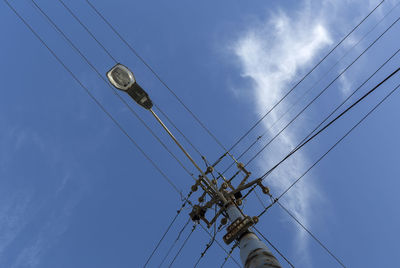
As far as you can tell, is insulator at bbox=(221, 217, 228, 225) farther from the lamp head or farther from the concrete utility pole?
the lamp head

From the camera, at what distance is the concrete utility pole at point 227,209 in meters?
5.21

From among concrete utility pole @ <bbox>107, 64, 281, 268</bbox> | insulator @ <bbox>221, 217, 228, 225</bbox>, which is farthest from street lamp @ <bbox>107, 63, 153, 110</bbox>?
insulator @ <bbox>221, 217, 228, 225</bbox>

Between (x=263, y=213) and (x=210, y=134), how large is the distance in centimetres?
357

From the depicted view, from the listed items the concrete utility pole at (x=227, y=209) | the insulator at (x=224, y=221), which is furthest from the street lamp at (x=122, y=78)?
the insulator at (x=224, y=221)

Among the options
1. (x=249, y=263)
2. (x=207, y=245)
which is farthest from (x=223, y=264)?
(x=249, y=263)

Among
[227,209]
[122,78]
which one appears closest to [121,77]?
[122,78]

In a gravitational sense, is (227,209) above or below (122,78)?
below

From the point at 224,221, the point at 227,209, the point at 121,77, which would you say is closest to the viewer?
the point at 121,77

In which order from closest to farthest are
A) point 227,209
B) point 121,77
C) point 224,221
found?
point 121,77
point 227,209
point 224,221

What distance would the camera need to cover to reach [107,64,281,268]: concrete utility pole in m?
5.21

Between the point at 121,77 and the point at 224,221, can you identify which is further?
the point at 224,221

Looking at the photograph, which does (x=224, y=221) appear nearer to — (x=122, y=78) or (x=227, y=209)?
(x=227, y=209)

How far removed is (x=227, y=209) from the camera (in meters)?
7.65

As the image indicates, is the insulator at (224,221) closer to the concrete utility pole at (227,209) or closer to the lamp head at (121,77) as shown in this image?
the concrete utility pole at (227,209)
